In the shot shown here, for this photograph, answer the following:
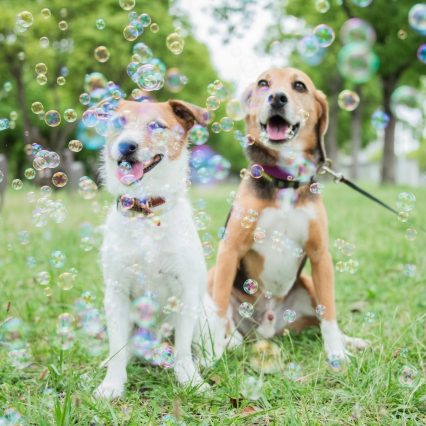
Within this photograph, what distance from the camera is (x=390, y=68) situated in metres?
18.7

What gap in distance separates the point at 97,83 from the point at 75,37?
17.1 m

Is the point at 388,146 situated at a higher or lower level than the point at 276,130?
lower

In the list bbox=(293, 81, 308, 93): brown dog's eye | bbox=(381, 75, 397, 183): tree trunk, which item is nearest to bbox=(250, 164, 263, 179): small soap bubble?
bbox=(293, 81, 308, 93): brown dog's eye

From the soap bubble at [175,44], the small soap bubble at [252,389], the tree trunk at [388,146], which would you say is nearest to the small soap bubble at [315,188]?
the soap bubble at [175,44]

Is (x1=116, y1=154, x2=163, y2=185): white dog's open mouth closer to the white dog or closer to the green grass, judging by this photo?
the white dog

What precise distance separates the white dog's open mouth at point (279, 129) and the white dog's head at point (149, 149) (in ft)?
1.52

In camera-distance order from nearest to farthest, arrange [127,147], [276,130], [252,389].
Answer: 1. [252,389]
2. [127,147]
3. [276,130]

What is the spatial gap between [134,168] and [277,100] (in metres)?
1.00

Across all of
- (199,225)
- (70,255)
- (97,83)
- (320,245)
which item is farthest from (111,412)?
(70,255)

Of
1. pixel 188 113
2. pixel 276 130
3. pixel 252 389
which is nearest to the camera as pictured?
pixel 252 389

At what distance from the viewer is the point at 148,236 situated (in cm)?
289

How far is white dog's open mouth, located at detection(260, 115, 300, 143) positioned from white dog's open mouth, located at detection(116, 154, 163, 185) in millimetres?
786

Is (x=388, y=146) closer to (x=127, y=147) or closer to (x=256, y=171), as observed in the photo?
(x=256, y=171)

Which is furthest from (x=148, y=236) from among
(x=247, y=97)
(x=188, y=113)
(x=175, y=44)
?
(x=175, y=44)
